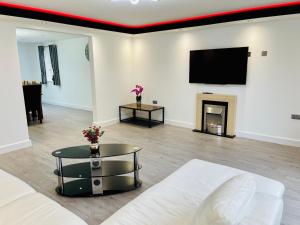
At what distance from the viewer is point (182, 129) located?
5.32 meters

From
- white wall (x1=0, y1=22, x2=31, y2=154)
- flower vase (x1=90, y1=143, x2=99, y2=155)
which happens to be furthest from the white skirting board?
flower vase (x1=90, y1=143, x2=99, y2=155)

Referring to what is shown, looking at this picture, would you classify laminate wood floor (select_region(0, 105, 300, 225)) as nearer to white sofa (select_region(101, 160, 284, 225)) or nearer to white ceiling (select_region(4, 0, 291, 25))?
white sofa (select_region(101, 160, 284, 225))

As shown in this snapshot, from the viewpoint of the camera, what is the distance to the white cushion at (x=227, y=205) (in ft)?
3.63

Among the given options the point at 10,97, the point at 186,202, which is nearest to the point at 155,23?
the point at 10,97

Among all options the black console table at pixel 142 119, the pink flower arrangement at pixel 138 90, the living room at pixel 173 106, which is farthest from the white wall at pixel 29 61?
the pink flower arrangement at pixel 138 90

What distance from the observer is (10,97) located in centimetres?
395

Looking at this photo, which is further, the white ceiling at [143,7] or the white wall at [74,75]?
the white wall at [74,75]

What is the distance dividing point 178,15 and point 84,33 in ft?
6.79

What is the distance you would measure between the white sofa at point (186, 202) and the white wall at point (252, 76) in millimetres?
2648

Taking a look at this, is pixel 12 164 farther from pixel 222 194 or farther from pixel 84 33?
pixel 222 194

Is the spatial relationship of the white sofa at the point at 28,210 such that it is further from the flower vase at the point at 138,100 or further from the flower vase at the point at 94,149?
the flower vase at the point at 138,100

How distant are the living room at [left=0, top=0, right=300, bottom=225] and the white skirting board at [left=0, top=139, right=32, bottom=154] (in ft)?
0.05

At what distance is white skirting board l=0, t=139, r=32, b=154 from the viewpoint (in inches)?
155

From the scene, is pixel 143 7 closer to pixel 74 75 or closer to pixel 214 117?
pixel 214 117
